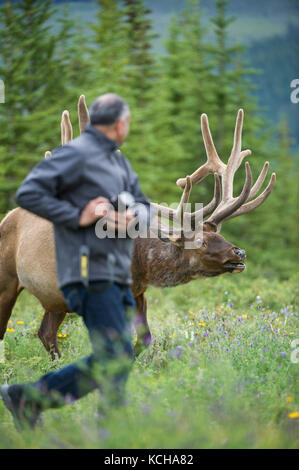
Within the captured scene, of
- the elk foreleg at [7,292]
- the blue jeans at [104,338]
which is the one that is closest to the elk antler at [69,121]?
the elk foreleg at [7,292]

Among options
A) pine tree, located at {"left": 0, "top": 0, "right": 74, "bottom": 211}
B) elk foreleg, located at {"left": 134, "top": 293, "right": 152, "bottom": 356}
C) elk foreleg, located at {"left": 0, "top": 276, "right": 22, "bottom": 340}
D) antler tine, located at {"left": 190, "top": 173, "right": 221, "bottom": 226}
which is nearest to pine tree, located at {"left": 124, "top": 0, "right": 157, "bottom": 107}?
pine tree, located at {"left": 0, "top": 0, "right": 74, "bottom": 211}

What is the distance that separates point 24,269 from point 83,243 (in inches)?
80.1

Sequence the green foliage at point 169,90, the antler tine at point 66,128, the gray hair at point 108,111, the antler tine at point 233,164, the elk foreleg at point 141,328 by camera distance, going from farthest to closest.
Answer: the green foliage at point 169,90 → the antler tine at point 233,164 → the antler tine at point 66,128 → the elk foreleg at point 141,328 → the gray hair at point 108,111

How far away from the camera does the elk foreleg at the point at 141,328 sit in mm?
5827

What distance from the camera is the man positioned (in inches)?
141

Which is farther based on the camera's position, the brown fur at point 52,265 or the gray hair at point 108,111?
the brown fur at point 52,265

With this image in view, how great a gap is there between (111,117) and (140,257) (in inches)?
102

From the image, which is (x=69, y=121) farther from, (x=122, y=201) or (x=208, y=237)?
(x=122, y=201)

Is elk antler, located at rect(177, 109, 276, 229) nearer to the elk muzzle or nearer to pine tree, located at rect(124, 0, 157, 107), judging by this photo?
the elk muzzle

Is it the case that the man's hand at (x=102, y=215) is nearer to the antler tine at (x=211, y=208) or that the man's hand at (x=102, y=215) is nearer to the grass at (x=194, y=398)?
the grass at (x=194, y=398)

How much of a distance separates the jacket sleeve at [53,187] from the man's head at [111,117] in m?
0.25

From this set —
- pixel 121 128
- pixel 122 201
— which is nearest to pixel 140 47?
pixel 121 128

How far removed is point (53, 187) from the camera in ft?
11.9

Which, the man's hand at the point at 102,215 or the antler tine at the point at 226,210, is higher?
the man's hand at the point at 102,215
